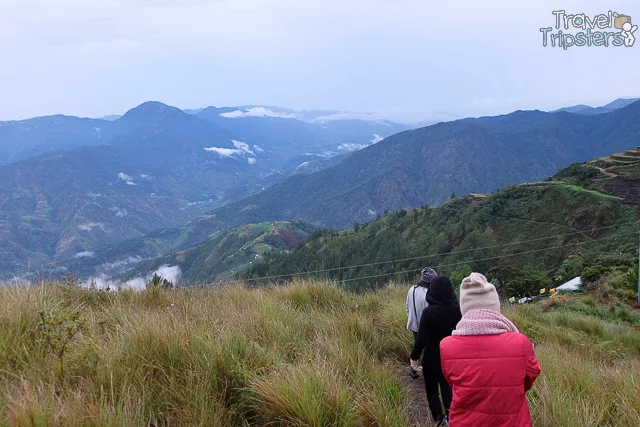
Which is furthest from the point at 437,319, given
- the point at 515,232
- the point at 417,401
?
the point at 515,232

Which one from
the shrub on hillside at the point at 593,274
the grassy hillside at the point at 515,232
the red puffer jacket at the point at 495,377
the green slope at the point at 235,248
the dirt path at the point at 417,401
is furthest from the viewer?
the green slope at the point at 235,248

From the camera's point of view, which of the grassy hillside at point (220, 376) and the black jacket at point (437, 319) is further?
the black jacket at point (437, 319)

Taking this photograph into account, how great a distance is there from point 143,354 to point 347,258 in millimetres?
75931

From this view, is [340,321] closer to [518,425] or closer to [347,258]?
[518,425]

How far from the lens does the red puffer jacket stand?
2.30 m

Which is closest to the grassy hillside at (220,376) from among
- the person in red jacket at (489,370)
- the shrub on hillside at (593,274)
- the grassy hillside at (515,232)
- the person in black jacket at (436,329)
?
the person in black jacket at (436,329)

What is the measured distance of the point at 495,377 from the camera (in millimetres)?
2297

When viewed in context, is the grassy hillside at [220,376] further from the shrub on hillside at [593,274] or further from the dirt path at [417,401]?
the shrub on hillside at [593,274]

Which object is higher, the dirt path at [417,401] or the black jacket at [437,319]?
the black jacket at [437,319]

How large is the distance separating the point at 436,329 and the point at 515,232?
59436 millimetres

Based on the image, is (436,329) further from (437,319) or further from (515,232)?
(515,232)

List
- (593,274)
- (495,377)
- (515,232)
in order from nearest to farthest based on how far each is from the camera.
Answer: (495,377), (593,274), (515,232)

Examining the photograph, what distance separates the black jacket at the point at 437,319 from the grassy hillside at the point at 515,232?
2468 cm

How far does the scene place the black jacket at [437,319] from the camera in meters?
3.45
